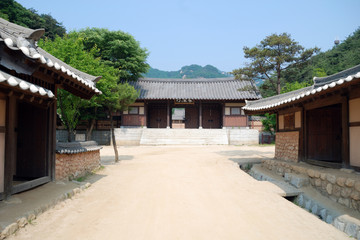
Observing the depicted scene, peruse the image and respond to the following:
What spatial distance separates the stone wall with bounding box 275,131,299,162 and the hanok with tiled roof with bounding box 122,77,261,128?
35.7ft

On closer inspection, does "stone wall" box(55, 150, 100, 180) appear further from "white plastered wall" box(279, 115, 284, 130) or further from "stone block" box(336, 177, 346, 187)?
"white plastered wall" box(279, 115, 284, 130)

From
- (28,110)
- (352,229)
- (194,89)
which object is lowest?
(352,229)

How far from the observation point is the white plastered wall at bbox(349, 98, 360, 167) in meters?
5.71

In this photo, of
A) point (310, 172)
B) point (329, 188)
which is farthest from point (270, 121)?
point (329, 188)

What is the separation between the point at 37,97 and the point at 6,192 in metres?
1.72

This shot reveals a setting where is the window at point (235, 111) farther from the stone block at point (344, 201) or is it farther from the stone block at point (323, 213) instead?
the stone block at point (323, 213)

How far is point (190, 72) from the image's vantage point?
338 ft

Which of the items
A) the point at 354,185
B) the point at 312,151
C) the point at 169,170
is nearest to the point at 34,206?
the point at 169,170

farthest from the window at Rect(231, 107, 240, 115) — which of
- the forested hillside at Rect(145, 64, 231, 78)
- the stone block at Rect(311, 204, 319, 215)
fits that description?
the forested hillside at Rect(145, 64, 231, 78)

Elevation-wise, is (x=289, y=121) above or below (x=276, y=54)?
below

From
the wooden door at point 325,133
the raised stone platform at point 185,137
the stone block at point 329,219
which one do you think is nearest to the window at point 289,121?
the wooden door at point 325,133

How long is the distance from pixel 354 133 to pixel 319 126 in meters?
2.75

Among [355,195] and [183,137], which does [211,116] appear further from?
[355,195]

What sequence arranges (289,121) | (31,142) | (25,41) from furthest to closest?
(289,121) → (31,142) → (25,41)
